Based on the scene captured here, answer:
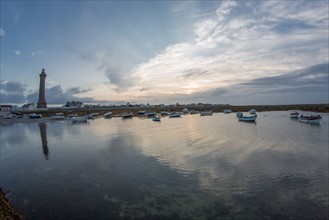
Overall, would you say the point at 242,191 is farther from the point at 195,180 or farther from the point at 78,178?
the point at 78,178

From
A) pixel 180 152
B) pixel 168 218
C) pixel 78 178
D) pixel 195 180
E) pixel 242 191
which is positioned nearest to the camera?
pixel 168 218

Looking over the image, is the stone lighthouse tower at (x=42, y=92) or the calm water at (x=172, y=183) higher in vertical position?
the stone lighthouse tower at (x=42, y=92)

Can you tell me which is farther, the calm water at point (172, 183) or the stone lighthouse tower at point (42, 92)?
the stone lighthouse tower at point (42, 92)

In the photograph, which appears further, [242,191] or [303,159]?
[303,159]

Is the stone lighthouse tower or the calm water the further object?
the stone lighthouse tower

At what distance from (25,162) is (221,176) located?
21.2 m

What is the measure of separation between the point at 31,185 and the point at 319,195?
2053 cm

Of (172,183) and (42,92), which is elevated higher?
(42,92)

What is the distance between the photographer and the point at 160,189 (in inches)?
613

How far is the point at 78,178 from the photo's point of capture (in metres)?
18.5

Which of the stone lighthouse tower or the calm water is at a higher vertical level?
the stone lighthouse tower

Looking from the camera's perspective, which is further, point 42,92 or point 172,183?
point 42,92

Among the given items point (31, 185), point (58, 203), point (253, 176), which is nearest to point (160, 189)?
point (58, 203)

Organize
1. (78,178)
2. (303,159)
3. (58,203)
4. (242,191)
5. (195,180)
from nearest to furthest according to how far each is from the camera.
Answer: (58,203) → (242,191) → (195,180) → (78,178) → (303,159)
